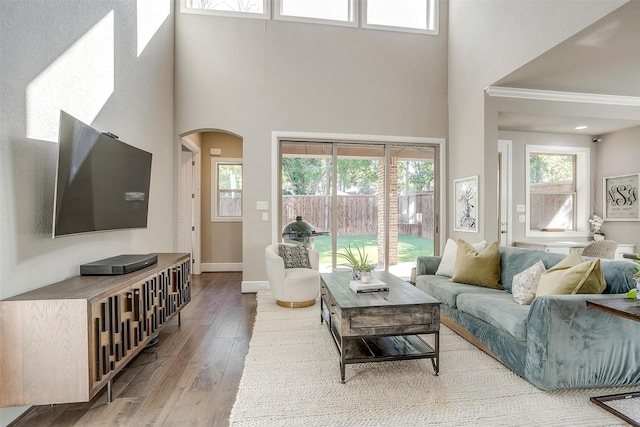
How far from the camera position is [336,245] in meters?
5.04

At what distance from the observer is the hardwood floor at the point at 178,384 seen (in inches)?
68.9

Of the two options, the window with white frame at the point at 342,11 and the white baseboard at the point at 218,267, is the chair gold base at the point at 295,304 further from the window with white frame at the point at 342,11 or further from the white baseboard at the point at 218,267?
the window with white frame at the point at 342,11

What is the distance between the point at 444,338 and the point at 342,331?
1.26 meters

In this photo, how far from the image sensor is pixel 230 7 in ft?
15.5

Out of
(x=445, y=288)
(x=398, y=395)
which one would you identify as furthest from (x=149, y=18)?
(x=398, y=395)

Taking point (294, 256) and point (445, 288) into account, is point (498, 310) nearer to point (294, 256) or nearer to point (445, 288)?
point (445, 288)

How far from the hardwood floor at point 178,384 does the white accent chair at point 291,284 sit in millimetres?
455

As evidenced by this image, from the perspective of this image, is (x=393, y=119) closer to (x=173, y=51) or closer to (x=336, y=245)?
(x=336, y=245)

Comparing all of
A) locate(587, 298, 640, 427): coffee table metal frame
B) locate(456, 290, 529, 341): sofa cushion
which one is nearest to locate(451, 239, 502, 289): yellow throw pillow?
locate(456, 290, 529, 341): sofa cushion

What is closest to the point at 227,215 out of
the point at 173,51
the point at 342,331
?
the point at 173,51

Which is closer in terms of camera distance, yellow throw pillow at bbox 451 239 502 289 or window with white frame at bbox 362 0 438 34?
yellow throw pillow at bbox 451 239 502 289

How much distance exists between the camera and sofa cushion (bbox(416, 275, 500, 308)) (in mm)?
2869

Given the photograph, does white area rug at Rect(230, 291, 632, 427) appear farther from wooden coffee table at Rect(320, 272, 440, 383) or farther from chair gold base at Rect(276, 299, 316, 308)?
chair gold base at Rect(276, 299, 316, 308)

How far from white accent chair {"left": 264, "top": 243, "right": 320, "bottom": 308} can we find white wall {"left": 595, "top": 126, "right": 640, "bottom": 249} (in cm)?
509
